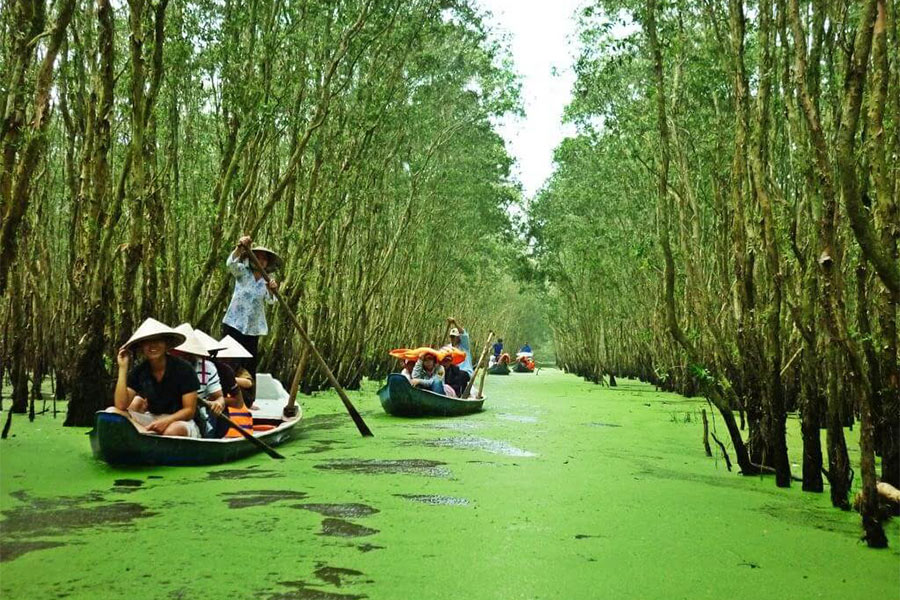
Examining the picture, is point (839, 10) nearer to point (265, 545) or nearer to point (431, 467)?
point (431, 467)

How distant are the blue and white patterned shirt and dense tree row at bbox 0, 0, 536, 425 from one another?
21cm

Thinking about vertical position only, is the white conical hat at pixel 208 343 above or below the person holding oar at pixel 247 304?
below

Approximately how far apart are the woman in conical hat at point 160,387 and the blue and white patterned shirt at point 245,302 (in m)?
2.40

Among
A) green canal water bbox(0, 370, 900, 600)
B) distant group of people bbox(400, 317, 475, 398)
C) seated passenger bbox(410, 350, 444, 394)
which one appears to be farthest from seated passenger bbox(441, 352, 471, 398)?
green canal water bbox(0, 370, 900, 600)

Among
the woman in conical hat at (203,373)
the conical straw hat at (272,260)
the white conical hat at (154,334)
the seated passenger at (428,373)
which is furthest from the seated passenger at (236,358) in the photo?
the seated passenger at (428,373)

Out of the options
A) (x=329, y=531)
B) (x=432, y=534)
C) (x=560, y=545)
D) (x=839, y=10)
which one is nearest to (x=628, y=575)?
(x=560, y=545)

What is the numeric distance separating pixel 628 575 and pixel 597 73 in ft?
39.7

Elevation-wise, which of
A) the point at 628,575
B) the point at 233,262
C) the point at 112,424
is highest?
the point at 233,262

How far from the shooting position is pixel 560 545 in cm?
386

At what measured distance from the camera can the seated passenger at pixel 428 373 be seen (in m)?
10.5

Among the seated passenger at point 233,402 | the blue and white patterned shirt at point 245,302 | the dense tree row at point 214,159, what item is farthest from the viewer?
the blue and white patterned shirt at point 245,302

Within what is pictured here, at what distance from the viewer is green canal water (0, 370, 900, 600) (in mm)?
3176

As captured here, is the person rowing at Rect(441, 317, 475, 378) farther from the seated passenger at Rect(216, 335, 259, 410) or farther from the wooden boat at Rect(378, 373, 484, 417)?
the seated passenger at Rect(216, 335, 259, 410)

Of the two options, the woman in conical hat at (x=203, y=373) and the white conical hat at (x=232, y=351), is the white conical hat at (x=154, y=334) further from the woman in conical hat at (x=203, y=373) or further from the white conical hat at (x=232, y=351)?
the white conical hat at (x=232, y=351)
